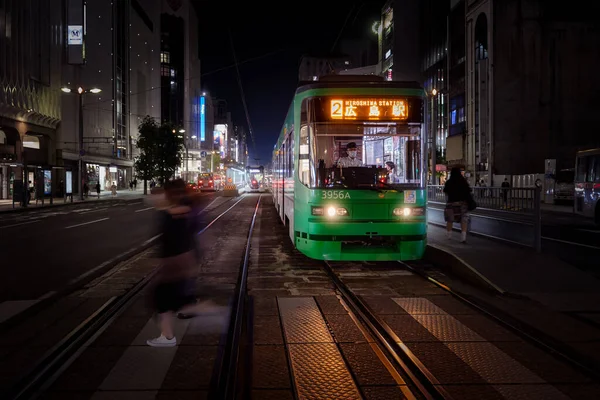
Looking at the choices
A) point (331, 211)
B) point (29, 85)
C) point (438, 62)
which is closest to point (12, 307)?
point (331, 211)

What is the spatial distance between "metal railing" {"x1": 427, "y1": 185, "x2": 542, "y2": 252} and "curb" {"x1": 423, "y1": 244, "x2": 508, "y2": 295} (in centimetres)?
196

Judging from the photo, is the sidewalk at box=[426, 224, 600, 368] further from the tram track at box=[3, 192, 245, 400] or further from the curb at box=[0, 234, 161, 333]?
the curb at box=[0, 234, 161, 333]

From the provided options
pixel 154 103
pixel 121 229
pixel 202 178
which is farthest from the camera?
pixel 154 103

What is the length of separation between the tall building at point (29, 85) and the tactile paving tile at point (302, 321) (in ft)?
108

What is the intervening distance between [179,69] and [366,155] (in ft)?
348

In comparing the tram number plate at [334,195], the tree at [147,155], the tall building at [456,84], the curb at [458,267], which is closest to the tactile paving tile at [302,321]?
the tram number plate at [334,195]

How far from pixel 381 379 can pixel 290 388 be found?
32.2 inches

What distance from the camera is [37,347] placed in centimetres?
559

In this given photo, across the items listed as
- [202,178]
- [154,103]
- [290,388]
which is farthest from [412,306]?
[154,103]

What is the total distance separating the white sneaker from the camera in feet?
18.2

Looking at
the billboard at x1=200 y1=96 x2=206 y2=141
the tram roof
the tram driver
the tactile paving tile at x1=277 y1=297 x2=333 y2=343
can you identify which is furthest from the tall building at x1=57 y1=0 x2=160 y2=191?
the billboard at x1=200 y1=96 x2=206 y2=141

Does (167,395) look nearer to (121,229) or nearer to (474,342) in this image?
(474,342)

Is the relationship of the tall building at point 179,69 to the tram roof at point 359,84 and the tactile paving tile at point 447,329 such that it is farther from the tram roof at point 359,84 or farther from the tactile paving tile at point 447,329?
the tactile paving tile at point 447,329

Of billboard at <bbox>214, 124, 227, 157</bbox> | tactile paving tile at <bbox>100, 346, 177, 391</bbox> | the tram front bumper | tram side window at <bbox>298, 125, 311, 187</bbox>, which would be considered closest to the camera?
tactile paving tile at <bbox>100, 346, 177, 391</bbox>
